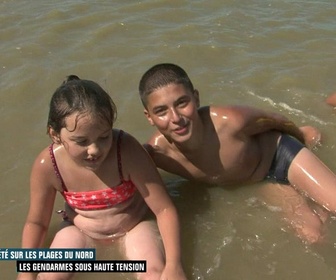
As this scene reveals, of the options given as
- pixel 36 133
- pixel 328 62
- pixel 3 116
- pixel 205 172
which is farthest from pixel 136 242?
pixel 328 62

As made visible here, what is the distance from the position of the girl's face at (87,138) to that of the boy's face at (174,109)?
0.45 m

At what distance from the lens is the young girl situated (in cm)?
296

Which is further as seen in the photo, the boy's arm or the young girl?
the boy's arm

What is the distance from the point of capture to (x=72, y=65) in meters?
5.62

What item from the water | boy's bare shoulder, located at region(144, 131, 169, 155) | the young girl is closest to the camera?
the young girl

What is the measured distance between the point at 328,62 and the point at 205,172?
8.19 ft

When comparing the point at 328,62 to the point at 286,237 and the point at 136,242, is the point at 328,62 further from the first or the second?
the point at 136,242

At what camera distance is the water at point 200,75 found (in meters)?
3.38
